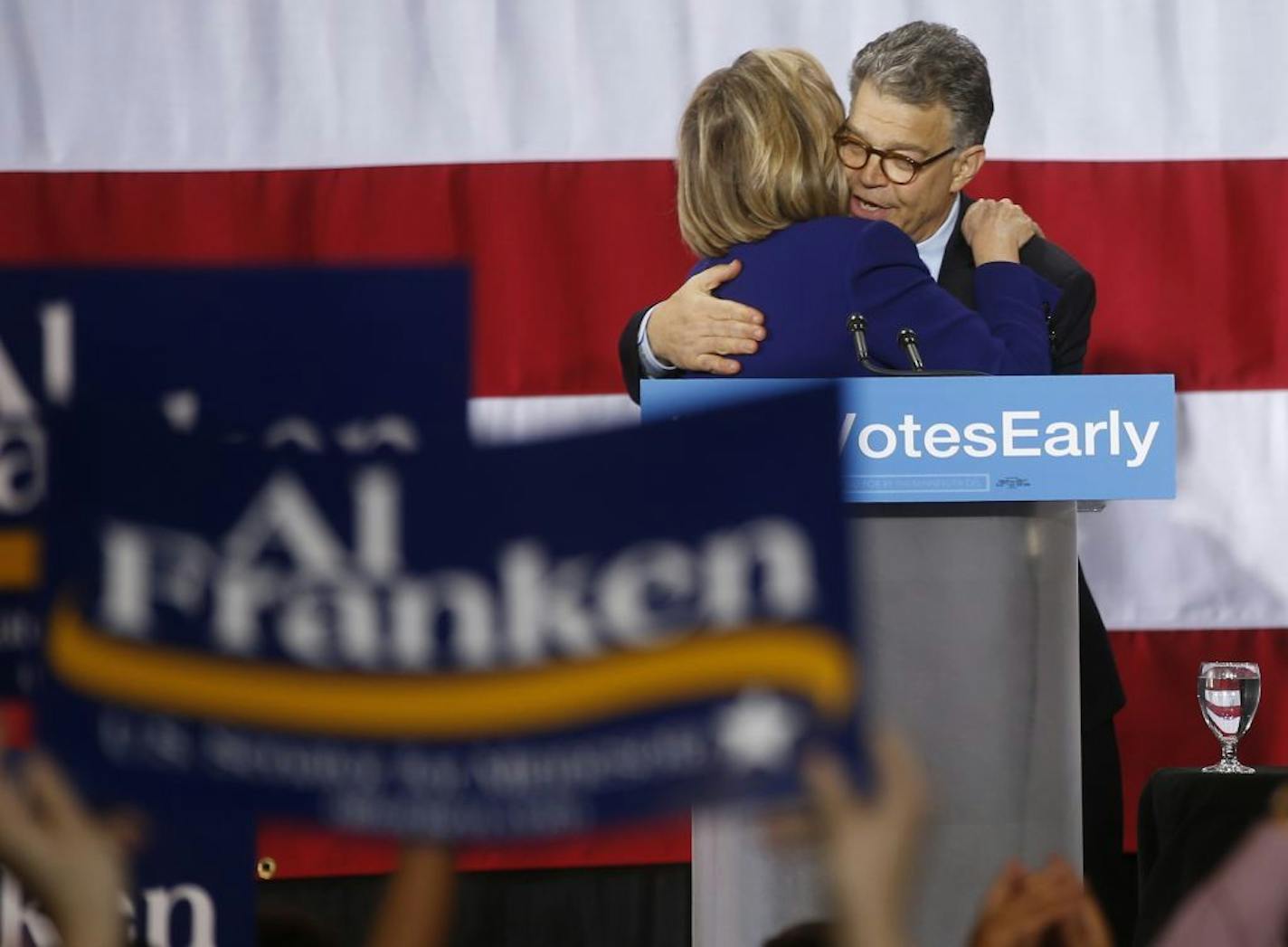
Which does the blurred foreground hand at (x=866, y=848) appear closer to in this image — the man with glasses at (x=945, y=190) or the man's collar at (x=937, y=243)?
the man with glasses at (x=945, y=190)

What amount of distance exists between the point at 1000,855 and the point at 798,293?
0.53 metres

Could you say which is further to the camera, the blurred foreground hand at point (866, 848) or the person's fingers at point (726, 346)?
the person's fingers at point (726, 346)

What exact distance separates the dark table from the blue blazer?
0.43 meters

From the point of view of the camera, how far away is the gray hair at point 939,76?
1.92m

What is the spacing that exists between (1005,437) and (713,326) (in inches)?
15.4

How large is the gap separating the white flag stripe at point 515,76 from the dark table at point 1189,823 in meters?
1.12

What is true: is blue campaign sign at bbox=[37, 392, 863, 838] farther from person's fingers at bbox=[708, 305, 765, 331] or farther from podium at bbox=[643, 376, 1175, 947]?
person's fingers at bbox=[708, 305, 765, 331]

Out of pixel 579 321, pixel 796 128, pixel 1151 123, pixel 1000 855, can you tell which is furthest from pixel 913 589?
pixel 1151 123

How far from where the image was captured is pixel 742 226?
1524 mm

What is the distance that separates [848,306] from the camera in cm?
144

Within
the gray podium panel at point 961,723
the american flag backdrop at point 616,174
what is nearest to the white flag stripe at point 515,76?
the american flag backdrop at point 616,174

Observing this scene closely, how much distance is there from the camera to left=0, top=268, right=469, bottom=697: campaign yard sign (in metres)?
0.80

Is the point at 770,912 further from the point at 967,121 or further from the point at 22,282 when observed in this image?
the point at 967,121

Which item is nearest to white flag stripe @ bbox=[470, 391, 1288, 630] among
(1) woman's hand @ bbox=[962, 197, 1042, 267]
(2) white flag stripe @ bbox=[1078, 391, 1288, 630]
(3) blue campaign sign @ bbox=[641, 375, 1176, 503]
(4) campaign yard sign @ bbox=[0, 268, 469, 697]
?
(2) white flag stripe @ bbox=[1078, 391, 1288, 630]
